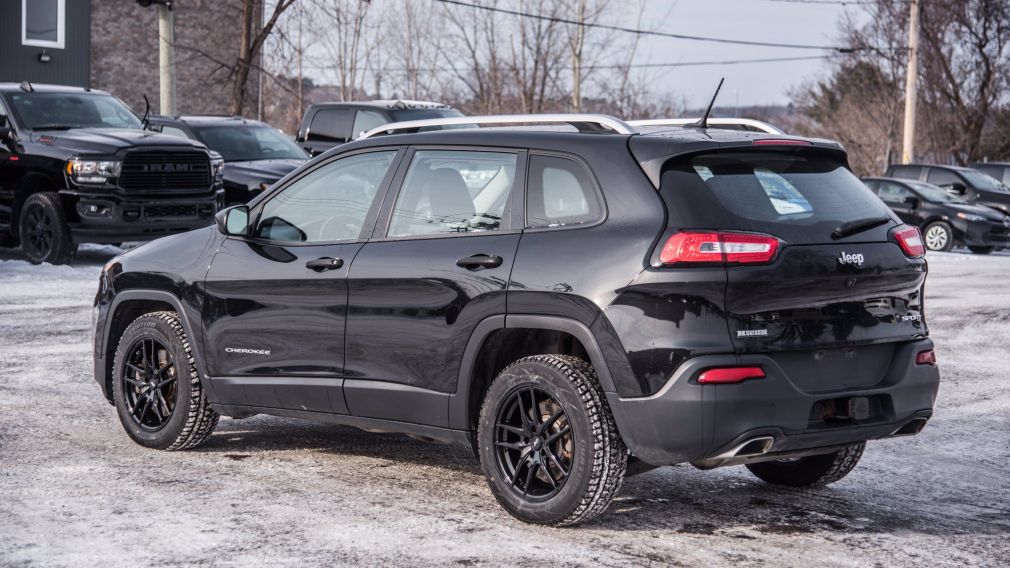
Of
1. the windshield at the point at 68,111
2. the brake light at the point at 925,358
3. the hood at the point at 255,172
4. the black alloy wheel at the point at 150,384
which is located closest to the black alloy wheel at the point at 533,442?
the brake light at the point at 925,358

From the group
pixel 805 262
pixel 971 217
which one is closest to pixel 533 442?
pixel 805 262

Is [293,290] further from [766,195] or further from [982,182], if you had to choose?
[982,182]

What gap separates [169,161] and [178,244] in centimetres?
989

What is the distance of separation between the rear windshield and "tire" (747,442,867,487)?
120 cm

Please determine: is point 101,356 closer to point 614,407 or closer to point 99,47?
point 614,407

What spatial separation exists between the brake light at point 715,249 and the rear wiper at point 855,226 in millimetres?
463

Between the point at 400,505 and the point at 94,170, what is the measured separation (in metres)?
11.4

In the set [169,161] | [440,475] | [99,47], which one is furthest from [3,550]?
[99,47]

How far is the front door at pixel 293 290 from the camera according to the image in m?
6.29

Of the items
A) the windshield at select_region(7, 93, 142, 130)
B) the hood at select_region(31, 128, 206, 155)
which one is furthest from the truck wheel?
the windshield at select_region(7, 93, 142, 130)

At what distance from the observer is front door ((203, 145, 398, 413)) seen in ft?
20.6

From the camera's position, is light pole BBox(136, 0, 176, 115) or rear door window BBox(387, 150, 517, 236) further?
light pole BBox(136, 0, 176, 115)

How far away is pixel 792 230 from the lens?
529cm

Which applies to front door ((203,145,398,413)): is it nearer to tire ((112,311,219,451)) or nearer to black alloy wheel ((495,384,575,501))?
tire ((112,311,219,451))
